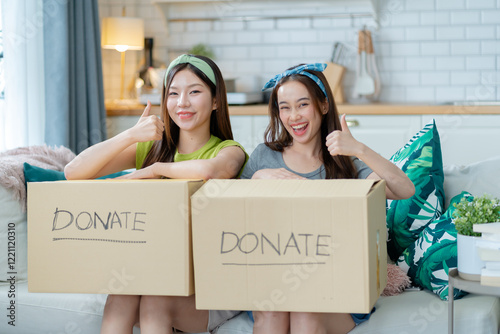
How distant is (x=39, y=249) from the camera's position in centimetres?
146

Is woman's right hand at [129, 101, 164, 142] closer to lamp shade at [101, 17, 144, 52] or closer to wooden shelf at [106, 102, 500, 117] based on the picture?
wooden shelf at [106, 102, 500, 117]

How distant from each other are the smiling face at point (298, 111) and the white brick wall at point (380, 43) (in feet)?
7.25

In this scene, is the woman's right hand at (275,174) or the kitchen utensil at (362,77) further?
the kitchen utensil at (362,77)

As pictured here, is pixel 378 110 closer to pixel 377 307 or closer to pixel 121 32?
pixel 121 32

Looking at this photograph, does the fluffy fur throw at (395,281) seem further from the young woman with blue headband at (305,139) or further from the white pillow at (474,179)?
the white pillow at (474,179)

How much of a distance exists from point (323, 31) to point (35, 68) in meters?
A: 1.78

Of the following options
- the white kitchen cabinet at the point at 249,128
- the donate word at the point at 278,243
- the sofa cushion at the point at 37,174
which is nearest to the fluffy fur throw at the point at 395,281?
the donate word at the point at 278,243

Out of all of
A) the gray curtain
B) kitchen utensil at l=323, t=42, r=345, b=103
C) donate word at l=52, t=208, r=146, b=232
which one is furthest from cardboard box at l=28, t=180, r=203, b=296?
kitchen utensil at l=323, t=42, r=345, b=103

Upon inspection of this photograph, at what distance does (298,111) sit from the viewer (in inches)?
72.7

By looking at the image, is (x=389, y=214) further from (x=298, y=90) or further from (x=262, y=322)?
(x=262, y=322)

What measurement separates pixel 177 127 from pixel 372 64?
7.34ft

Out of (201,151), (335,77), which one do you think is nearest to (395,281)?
(201,151)

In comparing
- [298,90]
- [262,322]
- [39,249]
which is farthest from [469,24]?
[39,249]

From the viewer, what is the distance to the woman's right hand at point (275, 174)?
172cm
